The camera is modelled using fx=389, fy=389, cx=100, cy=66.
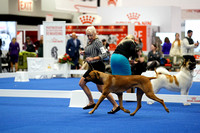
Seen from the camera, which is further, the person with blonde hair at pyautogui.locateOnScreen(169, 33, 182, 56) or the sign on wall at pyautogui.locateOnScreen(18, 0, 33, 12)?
the sign on wall at pyautogui.locateOnScreen(18, 0, 33, 12)

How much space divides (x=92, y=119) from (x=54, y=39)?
10101mm

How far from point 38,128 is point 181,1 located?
741 inches

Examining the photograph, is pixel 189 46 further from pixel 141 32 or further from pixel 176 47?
pixel 141 32

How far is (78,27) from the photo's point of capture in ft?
59.8

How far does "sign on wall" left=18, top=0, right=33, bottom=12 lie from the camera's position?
88.6 ft

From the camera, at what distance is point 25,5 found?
2781 cm

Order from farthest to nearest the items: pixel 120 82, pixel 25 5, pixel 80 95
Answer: pixel 25 5
pixel 80 95
pixel 120 82

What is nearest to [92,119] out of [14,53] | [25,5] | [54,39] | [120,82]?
[120,82]

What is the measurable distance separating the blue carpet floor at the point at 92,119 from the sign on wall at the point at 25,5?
20.0 metres

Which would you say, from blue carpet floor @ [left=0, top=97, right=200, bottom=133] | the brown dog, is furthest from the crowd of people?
blue carpet floor @ [left=0, top=97, right=200, bottom=133]

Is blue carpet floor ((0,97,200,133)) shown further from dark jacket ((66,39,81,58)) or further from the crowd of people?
dark jacket ((66,39,81,58))

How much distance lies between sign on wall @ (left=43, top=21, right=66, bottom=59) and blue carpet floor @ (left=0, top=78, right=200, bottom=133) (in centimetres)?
786

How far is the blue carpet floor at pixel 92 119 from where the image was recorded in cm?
523

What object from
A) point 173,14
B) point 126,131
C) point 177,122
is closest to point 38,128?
point 126,131
